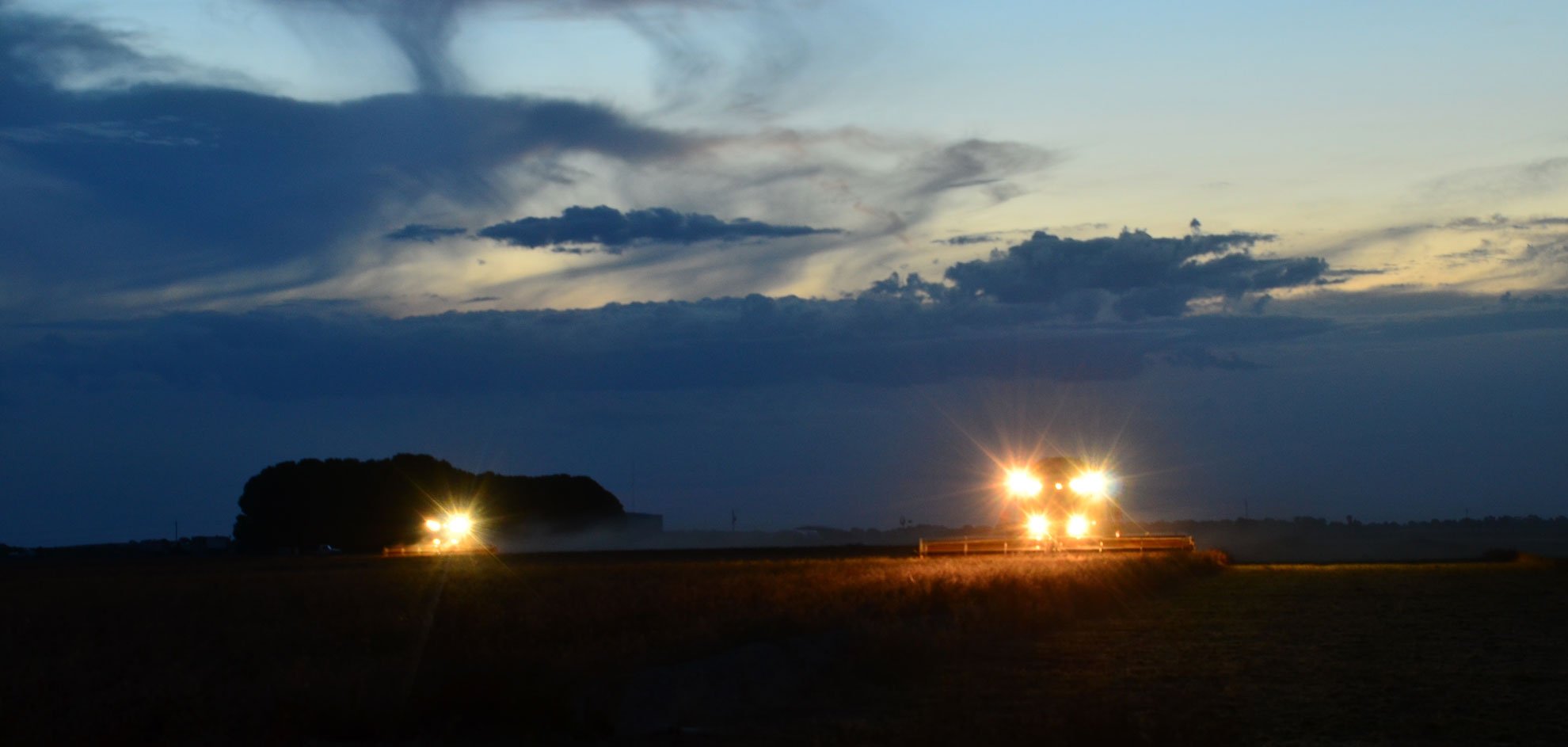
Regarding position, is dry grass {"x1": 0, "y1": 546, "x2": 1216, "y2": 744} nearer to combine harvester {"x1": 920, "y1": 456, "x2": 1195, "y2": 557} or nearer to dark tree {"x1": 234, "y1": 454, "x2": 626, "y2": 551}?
combine harvester {"x1": 920, "y1": 456, "x2": 1195, "y2": 557}

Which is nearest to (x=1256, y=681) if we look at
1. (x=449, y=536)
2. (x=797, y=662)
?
(x=797, y=662)

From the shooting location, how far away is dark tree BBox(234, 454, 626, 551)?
94750 mm

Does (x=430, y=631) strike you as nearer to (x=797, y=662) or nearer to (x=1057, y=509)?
(x=797, y=662)

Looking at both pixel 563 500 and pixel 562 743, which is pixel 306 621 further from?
pixel 563 500

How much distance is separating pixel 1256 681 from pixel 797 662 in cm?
647

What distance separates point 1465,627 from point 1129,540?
3326 cm

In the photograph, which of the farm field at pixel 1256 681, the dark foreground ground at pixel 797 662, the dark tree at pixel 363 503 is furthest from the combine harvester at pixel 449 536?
the farm field at pixel 1256 681

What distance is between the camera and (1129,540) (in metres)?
59.9

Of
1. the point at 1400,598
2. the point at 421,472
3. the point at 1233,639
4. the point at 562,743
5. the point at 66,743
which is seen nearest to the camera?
the point at 66,743

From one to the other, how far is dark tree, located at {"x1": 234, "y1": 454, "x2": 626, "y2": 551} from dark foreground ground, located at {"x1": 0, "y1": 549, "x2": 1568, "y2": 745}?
181 feet

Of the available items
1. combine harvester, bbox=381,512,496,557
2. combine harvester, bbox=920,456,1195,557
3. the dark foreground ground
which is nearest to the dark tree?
combine harvester, bbox=381,512,496,557

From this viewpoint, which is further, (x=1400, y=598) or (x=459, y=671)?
(x=1400, y=598)

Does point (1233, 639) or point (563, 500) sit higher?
point (563, 500)

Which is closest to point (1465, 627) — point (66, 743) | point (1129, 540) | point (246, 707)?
point (246, 707)
